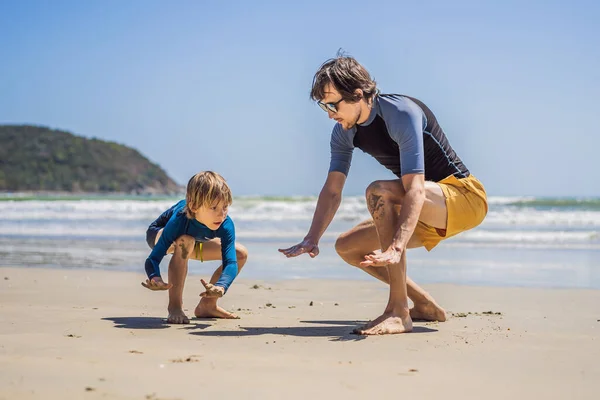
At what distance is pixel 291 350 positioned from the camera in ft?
10.6

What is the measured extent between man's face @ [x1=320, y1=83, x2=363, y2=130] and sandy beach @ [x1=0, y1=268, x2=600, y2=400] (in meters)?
1.17

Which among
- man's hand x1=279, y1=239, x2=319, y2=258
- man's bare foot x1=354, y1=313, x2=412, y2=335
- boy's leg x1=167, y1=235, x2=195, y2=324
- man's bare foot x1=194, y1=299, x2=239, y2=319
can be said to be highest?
man's hand x1=279, y1=239, x2=319, y2=258

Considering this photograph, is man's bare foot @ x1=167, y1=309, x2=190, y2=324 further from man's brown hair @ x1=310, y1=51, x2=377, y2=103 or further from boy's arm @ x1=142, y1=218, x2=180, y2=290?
man's brown hair @ x1=310, y1=51, x2=377, y2=103

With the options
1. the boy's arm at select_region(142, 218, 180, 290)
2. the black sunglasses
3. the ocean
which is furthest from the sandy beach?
the ocean

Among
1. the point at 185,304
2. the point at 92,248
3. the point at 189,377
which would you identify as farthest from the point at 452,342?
the point at 92,248

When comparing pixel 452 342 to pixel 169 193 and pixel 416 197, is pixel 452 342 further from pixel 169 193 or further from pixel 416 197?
pixel 169 193

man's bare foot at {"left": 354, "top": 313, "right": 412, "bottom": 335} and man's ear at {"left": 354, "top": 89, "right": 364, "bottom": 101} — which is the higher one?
man's ear at {"left": 354, "top": 89, "right": 364, "bottom": 101}

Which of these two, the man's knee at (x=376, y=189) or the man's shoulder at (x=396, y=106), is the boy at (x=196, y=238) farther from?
the man's shoulder at (x=396, y=106)

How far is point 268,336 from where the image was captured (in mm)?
3650

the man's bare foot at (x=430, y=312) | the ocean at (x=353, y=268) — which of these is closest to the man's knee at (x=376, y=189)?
the man's bare foot at (x=430, y=312)

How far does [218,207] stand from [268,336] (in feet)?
2.66

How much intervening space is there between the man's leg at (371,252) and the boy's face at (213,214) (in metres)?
0.75

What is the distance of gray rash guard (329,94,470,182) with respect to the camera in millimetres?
3693

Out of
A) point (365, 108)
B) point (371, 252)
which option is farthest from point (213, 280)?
point (365, 108)
